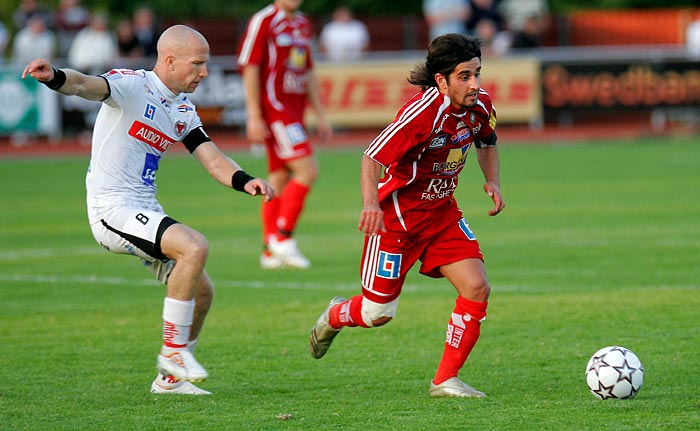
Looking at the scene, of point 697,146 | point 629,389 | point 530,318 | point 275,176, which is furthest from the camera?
point 697,146

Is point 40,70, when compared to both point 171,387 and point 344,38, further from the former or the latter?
point 344,38

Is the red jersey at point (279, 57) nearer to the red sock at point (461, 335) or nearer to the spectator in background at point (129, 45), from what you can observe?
the red sock at point (461, 335)

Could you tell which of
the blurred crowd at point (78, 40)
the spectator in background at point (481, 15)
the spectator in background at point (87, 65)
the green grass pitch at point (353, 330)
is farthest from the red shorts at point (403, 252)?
the spectator in background at point (481, 15)

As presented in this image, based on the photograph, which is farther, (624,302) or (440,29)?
(440,29)

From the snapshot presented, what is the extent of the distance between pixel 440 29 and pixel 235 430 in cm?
2255

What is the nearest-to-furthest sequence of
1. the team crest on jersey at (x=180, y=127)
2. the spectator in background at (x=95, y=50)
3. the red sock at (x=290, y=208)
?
the team crest on jersey at (x=180, y=127) < the red sock at (x=290, y=208) < the spectator in background at (x=95, y=50)

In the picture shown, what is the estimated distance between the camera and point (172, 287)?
21.7 feet

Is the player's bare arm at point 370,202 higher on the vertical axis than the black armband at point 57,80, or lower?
lower

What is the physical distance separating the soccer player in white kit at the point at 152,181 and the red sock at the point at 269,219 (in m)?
4.80

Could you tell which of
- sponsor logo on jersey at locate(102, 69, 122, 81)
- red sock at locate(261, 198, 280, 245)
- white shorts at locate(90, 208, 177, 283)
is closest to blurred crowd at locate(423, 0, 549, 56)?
red sock at locate(261, 198, 280, 245)

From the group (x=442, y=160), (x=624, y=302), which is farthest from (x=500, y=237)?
(x=442, y=160)

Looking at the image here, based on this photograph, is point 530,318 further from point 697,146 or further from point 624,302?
point 697,146

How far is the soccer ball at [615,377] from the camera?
6348mm

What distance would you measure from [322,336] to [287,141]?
4.85m
